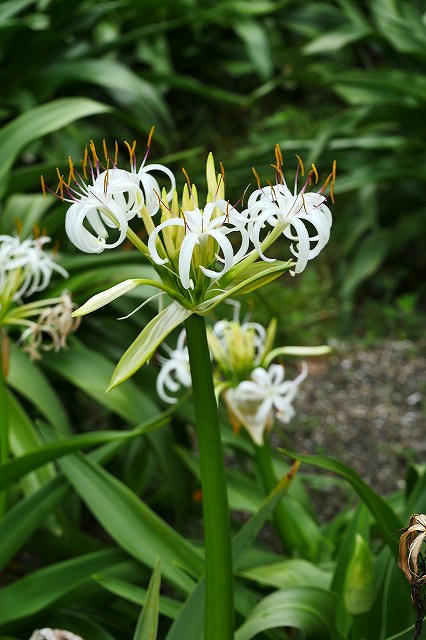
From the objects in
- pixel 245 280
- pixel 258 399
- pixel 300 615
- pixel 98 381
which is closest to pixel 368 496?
pixel 300 615

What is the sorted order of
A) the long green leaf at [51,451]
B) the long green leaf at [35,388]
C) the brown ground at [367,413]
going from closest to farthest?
the long green leaf at [51,451], the long green leaf at [35,388], the brown ground at [367,413]

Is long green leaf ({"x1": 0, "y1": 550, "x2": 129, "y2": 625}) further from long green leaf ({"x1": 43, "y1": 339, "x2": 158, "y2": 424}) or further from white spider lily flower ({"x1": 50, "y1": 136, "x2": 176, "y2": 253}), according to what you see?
white spider lily flower ({"x1": 50, "y1": 136, "x2": 176, "y2": 253})

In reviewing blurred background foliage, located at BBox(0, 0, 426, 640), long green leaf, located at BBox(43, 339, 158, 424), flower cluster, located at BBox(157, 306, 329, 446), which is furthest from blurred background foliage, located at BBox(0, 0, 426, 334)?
flower cluster, located at BBox(157, 306, 329, 446)

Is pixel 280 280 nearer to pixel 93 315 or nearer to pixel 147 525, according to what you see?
pixel 93 315

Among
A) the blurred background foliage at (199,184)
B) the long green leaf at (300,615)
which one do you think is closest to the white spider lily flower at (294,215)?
the blurred background foliage at (199,184)

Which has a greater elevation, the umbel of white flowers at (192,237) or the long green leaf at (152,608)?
the umbel of white flowers at (192,237)

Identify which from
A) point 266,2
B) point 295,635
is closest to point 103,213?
point 295,635

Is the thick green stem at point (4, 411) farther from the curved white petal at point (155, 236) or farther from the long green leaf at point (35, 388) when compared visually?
the curved white petal at point (155, 236)
